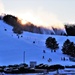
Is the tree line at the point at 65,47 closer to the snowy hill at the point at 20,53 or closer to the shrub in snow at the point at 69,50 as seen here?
the shrub in snow at the point at 69,50

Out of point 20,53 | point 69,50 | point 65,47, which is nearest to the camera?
point 20,53

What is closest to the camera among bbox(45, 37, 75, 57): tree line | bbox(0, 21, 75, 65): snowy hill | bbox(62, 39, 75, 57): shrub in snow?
bbox(0, 21, 75, 65): snowy hill

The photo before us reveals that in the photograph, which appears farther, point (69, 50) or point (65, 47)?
point (65, 47)

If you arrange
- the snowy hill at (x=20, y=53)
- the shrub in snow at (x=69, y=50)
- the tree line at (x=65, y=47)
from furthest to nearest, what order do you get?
the tree line at (x=65, y=47) < the shrub in snow at (x=69, y=50) < the snowy hill at (x=20, y=53)

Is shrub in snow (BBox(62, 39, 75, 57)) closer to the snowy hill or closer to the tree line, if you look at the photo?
the tree line

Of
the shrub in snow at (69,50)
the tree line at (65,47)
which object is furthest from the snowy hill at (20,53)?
the shrub in snow at (69,50)

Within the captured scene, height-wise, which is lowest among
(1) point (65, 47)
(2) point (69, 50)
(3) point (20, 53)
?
(3) point (20, 53)

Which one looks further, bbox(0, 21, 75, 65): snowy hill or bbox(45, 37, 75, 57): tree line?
bbox(45, 37, 75, 57): tree line

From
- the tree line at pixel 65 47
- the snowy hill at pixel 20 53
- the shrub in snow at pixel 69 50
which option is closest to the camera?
the snowy hill at pixel 20 53

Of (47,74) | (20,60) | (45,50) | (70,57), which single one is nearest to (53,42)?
(45,50)

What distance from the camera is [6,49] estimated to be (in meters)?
128

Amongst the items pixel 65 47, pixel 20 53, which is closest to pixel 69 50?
pixel 65 47

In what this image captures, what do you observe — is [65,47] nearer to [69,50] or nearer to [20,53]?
[69,50]

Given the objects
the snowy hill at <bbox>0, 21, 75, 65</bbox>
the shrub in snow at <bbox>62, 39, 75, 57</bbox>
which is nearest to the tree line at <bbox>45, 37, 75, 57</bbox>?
the shrub in snow at <bbox>62, 39, 75, 57</bbox>
